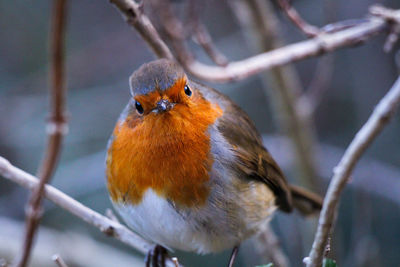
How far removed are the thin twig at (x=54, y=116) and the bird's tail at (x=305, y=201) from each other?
8.40 ft

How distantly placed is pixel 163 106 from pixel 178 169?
1.13 ft

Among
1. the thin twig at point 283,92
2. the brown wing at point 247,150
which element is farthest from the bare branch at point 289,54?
the thin twig at point 283,92

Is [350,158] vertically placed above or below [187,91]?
below

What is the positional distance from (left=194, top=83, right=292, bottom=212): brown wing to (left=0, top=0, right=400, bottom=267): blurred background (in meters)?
Result: 0.66

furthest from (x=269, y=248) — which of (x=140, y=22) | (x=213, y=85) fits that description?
(x=213, y=85)

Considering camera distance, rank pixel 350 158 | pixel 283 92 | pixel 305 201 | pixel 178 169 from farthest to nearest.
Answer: pixel 283 92, pixel 305 201, pixel 178 169, pixel 350 158

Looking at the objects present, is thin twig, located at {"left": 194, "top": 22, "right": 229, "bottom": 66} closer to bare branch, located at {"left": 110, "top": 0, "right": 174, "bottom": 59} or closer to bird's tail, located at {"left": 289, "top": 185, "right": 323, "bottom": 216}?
bare branch, located at {"left": 110, "top": 0, "right": 174, "bottom": 59}

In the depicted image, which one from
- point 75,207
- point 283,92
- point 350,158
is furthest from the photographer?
point 283,92

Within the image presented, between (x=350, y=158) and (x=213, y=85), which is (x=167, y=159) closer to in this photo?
(x=350, y=158)

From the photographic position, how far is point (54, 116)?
1494 millimetres

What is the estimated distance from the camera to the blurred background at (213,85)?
4.42 meters

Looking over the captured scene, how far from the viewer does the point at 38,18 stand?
256 inches

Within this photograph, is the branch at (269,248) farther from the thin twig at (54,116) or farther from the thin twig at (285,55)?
the thin twig at (54,116)

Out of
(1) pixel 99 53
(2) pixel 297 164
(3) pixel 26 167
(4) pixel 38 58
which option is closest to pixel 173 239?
(2) pixel 297 164
